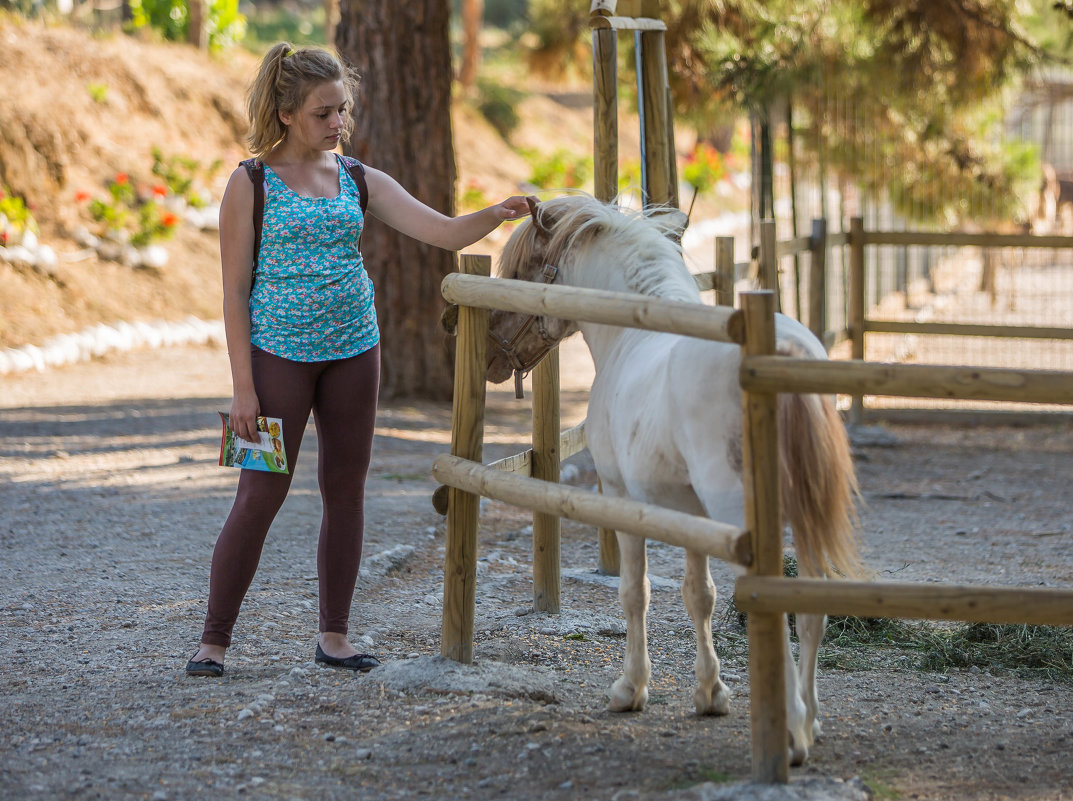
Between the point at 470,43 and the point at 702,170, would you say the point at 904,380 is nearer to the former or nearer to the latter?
the point at 702,170

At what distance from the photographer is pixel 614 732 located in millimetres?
3041

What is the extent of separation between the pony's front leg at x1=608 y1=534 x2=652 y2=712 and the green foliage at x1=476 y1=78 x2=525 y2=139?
19166 mm

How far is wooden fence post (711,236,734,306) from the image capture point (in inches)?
185

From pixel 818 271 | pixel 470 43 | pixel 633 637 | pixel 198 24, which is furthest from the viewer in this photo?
pixel 470 43

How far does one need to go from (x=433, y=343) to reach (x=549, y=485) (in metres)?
5.66

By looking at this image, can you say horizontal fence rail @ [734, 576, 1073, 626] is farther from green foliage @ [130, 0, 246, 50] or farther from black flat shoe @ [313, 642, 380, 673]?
green foliage @ [130, 0, 246, 50]

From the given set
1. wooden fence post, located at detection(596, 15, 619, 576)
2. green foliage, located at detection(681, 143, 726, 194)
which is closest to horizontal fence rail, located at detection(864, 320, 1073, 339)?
wooden fence post, located at detection(596, 15, 619, 576)

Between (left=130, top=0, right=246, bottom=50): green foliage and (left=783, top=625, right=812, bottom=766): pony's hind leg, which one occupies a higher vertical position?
(left=130, top=0, right=246, bottom=50): green foliage

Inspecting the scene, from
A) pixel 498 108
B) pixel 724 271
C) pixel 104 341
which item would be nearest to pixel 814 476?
pixel 724 271

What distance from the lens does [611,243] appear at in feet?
10.6

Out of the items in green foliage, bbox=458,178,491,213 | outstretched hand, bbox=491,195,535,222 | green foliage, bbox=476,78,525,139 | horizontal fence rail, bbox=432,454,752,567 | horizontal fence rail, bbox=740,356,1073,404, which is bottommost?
horizontal fence rail, bbox=432,454,752,567

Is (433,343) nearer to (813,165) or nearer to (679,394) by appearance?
(813,165)

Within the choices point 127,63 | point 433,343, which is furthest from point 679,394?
point 127,63

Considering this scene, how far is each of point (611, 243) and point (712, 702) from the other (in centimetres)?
134
